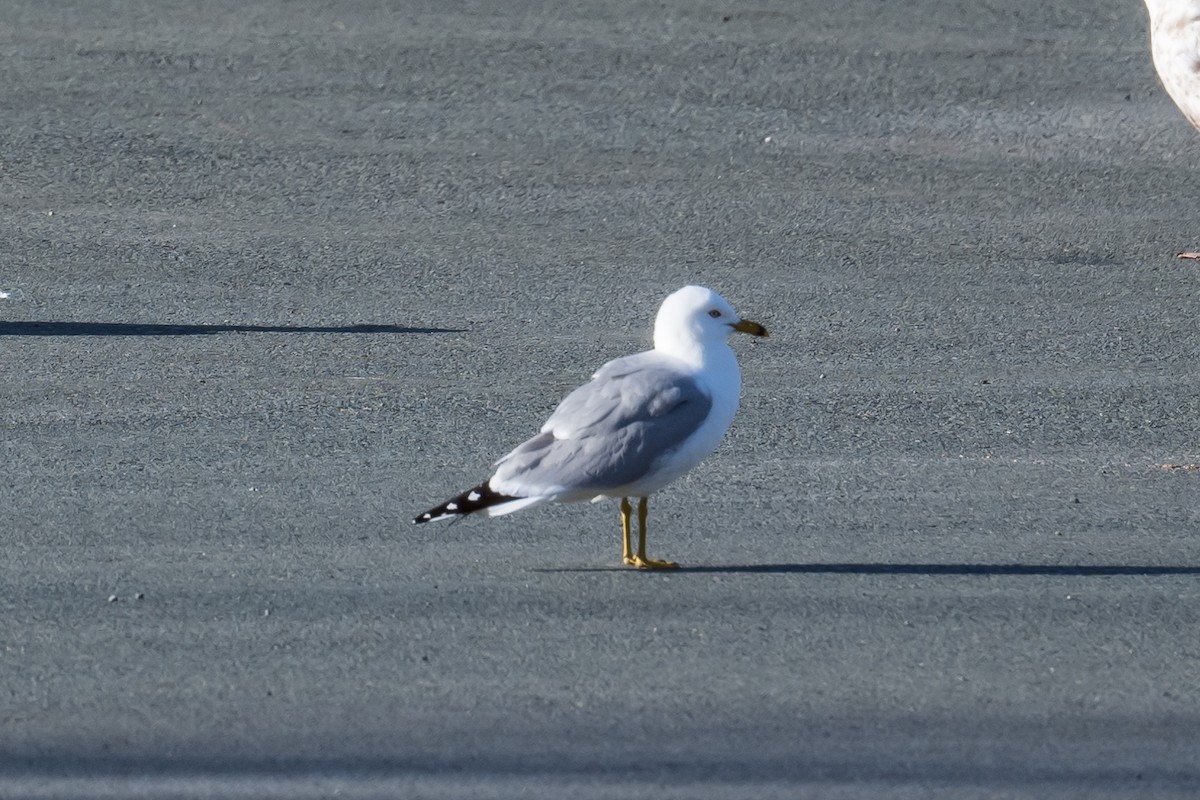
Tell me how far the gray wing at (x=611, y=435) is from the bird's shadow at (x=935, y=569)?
40 cm

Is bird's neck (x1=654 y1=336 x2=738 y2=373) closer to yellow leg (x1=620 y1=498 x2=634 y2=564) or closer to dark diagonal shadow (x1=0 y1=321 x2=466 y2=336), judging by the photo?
yellow leg (x1=620 y1=498 x2=634 y2=564)

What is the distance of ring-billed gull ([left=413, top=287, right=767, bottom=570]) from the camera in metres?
5.27

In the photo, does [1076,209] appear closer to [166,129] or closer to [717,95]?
[717,95]

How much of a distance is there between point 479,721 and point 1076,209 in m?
7.20

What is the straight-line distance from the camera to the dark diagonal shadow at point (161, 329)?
8.32m

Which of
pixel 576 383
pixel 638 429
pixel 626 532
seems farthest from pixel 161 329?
pixel 638 429

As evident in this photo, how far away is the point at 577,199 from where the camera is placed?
1077 centimetres

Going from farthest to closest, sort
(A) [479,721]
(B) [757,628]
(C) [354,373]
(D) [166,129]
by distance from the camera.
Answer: (D) [166,129], (C) [354,373], (B) [757,628], (A) [479,721]

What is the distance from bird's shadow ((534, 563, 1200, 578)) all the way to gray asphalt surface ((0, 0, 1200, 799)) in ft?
0.07

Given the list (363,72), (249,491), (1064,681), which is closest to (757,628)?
(1064,681)

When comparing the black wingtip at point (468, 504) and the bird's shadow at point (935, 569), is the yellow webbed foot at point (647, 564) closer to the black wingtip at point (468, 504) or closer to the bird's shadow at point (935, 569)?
the bird's shadow at point (935, 569)

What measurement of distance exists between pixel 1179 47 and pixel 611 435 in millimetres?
5320

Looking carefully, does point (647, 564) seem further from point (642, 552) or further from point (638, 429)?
point (638, 429)

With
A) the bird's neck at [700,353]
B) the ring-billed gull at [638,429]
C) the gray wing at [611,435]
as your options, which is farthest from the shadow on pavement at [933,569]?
the bird's neck at [700,353]
